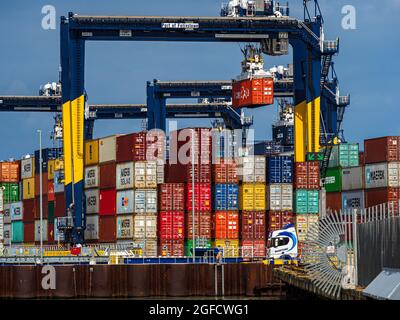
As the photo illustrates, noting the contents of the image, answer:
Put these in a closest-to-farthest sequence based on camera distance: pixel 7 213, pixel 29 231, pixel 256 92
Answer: pixel 256 92, pixel 29 231, pixel 7 213

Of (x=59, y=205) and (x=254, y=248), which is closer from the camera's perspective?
(x=254, y=248)

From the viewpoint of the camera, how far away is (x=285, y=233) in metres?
70.9

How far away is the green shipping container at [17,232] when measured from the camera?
117m

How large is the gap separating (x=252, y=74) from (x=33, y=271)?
29092mm

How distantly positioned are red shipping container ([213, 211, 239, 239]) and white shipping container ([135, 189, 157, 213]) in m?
4.59

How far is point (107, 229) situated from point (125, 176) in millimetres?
5470

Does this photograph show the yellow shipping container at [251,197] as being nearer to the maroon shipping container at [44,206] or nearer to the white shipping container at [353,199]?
the white shipping container at [353,199]

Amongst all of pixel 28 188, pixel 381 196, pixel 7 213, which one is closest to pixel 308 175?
pixel 381 196

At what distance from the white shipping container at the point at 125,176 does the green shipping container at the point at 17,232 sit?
3125cm

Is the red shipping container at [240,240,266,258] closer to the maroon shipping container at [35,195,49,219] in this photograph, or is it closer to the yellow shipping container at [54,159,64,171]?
the yellow shipping container at [54,159,64,171]

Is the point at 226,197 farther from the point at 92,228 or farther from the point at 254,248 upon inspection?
the point at 92,228

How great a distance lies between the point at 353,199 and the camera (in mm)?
89250
